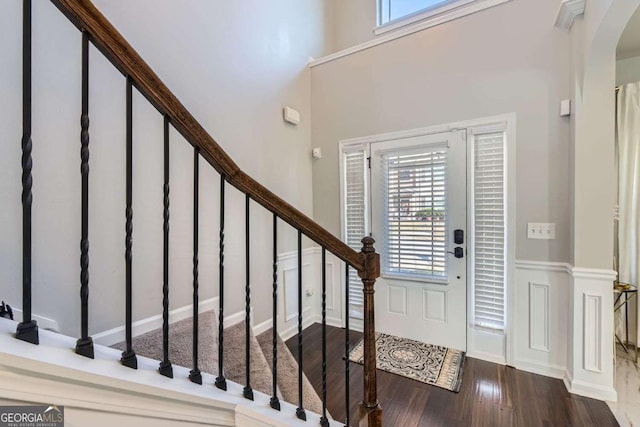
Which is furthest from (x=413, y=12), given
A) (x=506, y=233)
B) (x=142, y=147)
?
(x=142, y=147)

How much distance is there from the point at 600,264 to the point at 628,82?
217 centimetres

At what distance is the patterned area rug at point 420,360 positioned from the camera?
2.30 meters

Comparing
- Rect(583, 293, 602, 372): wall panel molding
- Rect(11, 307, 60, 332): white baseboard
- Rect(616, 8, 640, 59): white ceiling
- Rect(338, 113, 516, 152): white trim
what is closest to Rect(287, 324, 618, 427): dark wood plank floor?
Rect(583, 293, 602, 372): wall panel molding

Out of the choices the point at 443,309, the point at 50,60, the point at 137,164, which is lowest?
the point at 443,309

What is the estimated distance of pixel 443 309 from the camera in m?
2.78

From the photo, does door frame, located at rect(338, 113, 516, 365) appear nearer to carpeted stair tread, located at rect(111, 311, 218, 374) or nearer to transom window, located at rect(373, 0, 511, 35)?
transom window, located at rect(373, 0, 511, 35)

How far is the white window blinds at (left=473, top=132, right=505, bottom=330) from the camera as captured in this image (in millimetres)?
2521

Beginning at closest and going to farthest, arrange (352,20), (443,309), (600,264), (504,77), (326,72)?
(600,264), (504,77), (443,309), (326,72), (352,20)

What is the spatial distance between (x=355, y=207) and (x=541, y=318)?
1893 mm

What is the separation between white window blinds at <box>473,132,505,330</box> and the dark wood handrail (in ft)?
6.46

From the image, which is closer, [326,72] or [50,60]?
[50,60]

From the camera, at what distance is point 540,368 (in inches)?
93.0

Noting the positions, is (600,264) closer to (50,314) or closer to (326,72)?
(326,72)

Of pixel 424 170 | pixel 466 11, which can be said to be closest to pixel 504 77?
pixel 466 11
